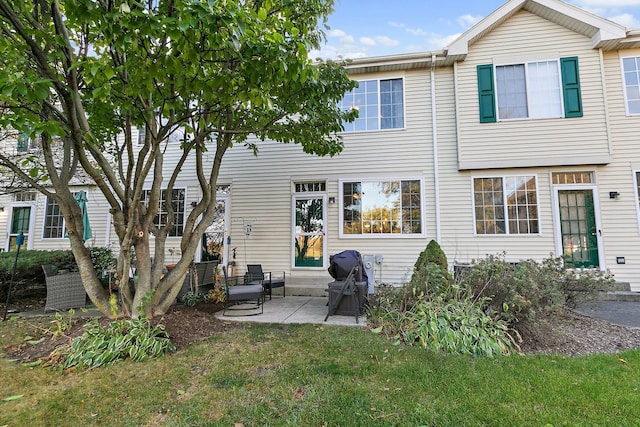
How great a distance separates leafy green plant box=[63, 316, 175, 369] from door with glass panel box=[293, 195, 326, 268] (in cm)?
476

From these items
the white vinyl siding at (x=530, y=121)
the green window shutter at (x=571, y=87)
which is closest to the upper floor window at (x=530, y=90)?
the green window shutter at (x=571, y=87)

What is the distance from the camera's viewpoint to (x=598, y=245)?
6.94 metres

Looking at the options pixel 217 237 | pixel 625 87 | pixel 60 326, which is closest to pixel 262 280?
pixel 217 237

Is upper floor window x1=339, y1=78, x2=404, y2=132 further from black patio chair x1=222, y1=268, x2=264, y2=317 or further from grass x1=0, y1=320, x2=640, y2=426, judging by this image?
grass x1=0, y1=320, x2=640, y2=426

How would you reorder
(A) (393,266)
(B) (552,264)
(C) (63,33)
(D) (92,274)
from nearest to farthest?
(C) (63,33), (D) (92,274), (B) (552,264), (A) (393,266)

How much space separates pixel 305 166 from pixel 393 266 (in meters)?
3.51

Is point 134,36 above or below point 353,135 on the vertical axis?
below

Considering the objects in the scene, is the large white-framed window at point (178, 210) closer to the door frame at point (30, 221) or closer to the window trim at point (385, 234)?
the door frame at point (30, 221)

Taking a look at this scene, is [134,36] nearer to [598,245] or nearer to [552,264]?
[552,264]

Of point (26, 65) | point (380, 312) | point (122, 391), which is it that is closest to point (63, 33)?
point (26, 65)

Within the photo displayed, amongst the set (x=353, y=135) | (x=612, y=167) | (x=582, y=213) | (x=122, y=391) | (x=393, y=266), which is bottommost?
(x=122, y=391)

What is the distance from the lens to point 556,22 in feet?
24.4

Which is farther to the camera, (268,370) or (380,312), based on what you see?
(380,312)

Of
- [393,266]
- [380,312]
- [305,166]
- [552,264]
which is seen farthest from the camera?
Result: [305,166]
